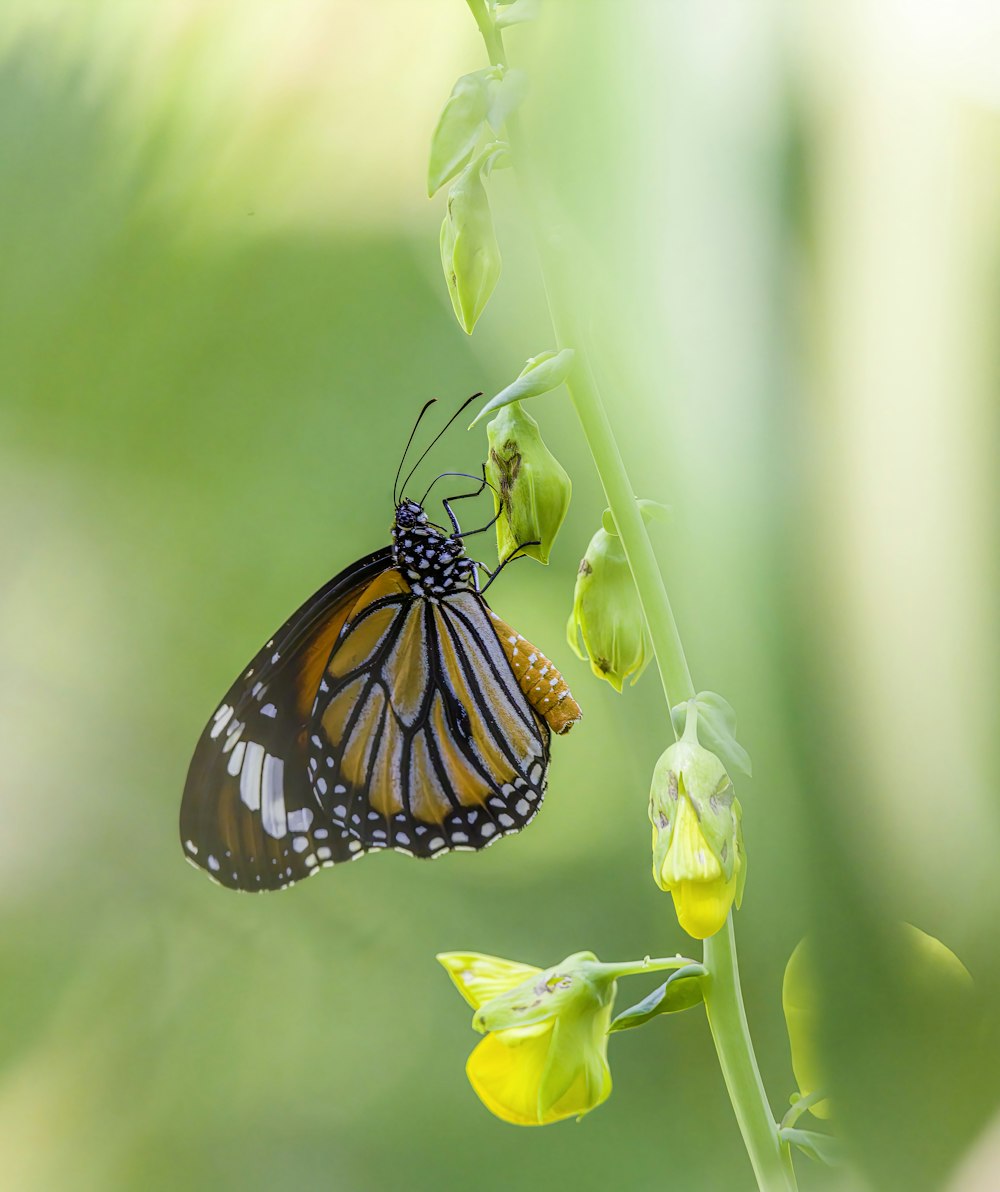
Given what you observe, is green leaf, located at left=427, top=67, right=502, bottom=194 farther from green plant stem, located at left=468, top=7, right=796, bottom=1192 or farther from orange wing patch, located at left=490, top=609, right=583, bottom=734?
orange wing patch, located at left=490, top=609, right=583, bottom=734

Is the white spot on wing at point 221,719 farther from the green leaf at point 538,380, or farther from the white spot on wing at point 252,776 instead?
the green leaf at point 538,380

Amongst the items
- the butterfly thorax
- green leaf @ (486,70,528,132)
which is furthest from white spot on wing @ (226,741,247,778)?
green leaf @ (486,70,528,132)

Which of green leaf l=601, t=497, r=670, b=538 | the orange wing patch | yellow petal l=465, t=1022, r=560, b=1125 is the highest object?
green leaf l=601, t=497, r=670, b=538

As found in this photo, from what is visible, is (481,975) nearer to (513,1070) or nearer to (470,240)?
(513,1070)

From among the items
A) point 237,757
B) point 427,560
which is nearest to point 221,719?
point 237,757

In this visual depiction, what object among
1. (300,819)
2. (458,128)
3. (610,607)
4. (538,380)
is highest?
(458,128)

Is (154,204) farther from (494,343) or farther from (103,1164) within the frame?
(103,1164)

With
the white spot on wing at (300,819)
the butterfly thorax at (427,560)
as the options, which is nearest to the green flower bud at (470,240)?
the butterfly thorax at (427,560)

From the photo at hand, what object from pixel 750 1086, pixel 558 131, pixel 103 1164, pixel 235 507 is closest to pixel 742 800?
pixel 750 1086
